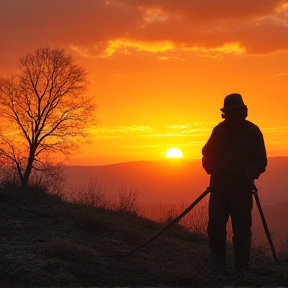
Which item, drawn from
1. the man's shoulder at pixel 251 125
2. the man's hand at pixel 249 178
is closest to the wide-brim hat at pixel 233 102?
the man's shoulder at pixel 251 125

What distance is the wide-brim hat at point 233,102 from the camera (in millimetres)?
6160

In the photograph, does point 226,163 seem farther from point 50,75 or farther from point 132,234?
point 50,75

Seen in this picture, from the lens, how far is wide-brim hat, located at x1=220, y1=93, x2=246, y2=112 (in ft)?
20.2

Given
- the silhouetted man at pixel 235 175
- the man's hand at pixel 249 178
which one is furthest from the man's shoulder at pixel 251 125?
the man's hand at pixel 249 178

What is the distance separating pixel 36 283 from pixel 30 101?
2620cm

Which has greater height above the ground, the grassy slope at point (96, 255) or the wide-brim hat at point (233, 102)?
the wide-brim hat at point (233, 102)

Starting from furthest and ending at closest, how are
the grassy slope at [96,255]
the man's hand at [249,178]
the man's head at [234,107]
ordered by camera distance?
the man's head at [234,107], the man's hand at [249,178], the grassy slope at [96,255]

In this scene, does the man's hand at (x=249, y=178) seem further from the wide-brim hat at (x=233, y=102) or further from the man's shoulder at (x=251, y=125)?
the wide-brim hat at (x=233, y=102)

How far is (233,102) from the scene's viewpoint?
6180mm

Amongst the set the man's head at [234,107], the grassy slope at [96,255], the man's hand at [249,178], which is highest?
the man's head at [234,107]

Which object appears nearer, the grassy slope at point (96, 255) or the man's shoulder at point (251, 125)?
the grassy slope at point (96, 255)

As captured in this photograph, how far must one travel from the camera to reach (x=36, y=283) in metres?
4.97

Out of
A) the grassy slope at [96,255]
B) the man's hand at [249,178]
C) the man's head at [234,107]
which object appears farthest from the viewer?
the man's head at [234,107]

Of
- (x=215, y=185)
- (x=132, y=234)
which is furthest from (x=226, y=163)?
(x=132, y=234)
